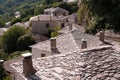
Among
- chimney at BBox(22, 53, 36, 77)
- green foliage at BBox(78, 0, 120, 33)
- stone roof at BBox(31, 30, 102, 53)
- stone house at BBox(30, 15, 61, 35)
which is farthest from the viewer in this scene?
stone house at BBox(30, 15, 61, 35)

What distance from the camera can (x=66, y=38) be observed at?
2453cm

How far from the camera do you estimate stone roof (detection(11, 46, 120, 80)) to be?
28.6 ft

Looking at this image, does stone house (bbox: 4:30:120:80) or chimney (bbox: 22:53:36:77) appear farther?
chimney (bbox: 22:53:36:77)

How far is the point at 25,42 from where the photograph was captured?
4438 cm

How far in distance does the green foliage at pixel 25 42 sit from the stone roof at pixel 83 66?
111 feet

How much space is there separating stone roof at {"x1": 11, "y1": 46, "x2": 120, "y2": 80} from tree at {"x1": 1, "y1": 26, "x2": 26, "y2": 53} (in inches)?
1466

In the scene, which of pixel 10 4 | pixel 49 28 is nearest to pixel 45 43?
pixel 49 28

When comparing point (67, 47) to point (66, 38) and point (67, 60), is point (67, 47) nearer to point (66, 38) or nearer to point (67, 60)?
point (66, 38)

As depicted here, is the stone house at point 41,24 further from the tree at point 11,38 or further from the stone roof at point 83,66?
the stone roof at point 83,66

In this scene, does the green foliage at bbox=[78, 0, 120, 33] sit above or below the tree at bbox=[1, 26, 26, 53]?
above

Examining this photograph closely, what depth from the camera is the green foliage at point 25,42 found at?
44.5 meters

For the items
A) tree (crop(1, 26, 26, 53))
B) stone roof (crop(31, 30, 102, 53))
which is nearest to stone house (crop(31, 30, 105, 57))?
stone roof (crop(31, 30, 102, 53))

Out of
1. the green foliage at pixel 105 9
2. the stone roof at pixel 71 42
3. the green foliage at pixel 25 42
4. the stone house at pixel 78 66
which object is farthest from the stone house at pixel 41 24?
the stone house at pixel 78 66

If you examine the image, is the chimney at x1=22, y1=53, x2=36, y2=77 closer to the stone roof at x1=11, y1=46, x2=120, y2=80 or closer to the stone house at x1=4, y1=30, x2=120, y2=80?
the stone house at x1=4, y1=30, x2=120, y2=80
